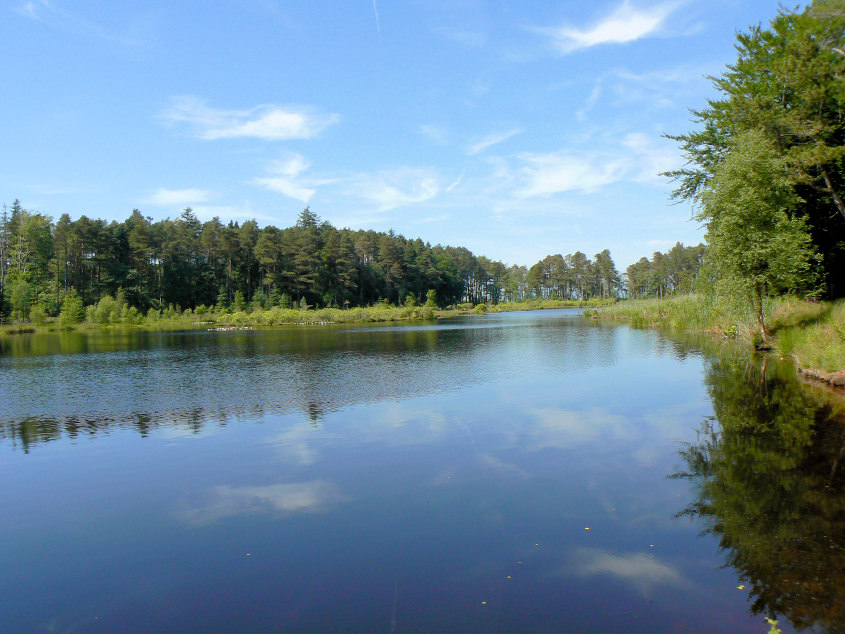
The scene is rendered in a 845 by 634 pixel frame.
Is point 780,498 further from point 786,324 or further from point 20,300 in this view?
point 20,300

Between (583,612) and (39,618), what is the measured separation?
5984 millimetres

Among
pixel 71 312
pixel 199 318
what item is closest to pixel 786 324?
pixel 199 318

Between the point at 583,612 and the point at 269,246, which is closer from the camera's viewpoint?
the point at 583,612

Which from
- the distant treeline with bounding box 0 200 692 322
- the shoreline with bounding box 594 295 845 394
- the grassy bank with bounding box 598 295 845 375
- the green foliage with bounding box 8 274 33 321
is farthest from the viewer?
the distant treeline with bounding box 0 200 692 322

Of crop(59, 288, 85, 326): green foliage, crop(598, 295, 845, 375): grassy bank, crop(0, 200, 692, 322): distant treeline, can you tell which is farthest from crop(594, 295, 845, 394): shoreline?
crop(59, 288, 85, 326): green foliage

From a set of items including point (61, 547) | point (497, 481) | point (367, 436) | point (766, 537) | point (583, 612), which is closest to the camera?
point (583, 612)

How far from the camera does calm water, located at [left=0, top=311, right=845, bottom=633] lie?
18.6 ft

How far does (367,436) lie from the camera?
12742mm

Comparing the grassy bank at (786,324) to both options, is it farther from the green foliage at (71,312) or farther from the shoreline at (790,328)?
the green foliage at (71,312)

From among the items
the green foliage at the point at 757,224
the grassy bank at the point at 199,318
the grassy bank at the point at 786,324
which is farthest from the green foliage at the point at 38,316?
the green foliage at the point at 757,224

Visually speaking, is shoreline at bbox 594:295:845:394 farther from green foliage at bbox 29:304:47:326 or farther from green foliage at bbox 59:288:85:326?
green foliage at bbox 29:304:47:326

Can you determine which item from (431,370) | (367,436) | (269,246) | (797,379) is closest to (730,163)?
(797,379)

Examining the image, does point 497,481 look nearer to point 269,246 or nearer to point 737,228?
point 737,228

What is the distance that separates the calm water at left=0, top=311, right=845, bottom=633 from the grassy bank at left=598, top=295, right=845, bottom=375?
1.83m
